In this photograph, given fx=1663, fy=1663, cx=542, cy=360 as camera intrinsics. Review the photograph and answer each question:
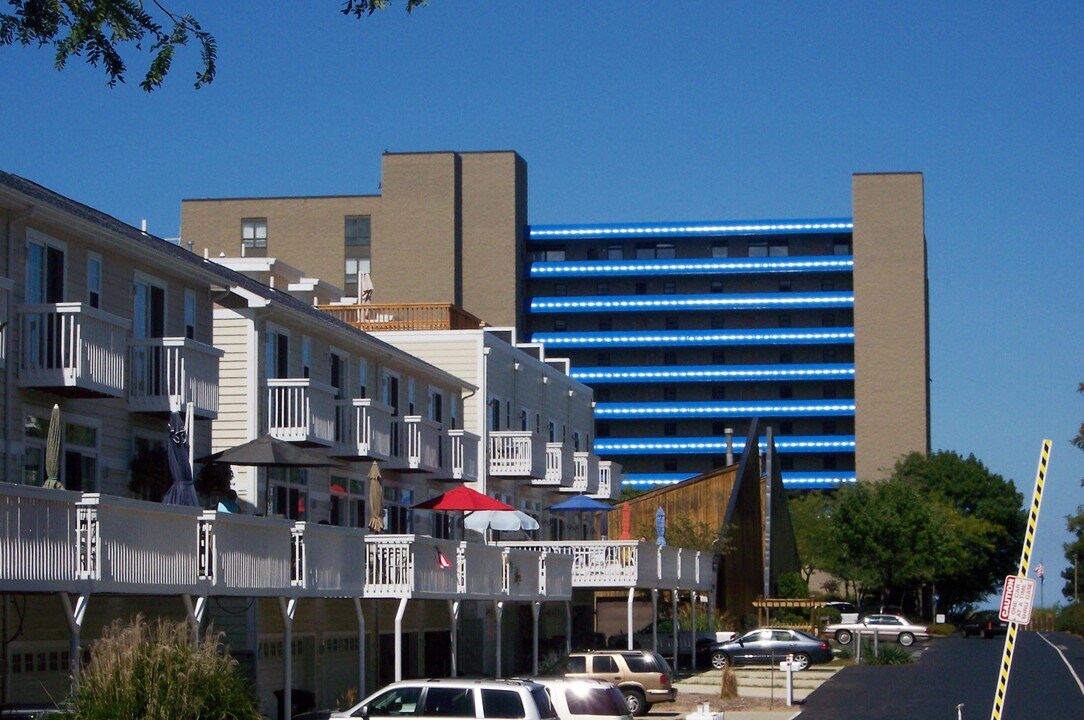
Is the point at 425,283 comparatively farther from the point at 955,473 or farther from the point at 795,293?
the point at 955,473

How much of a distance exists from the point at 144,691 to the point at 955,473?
107 metres

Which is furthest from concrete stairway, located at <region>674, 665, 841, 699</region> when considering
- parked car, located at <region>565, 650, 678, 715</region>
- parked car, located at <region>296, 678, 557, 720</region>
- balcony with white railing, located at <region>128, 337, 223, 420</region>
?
parked car, located at <region>296, 678, 557, 720</region>

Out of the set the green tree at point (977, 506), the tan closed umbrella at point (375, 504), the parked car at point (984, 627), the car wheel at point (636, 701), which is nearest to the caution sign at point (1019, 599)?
the tan closed umbrella at point (375, 504)

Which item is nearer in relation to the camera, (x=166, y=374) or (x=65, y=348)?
(x=65, y=348)

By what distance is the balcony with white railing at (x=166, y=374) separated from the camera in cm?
2761

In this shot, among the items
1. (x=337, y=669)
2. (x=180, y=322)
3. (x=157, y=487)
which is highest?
(x=180, y=322)

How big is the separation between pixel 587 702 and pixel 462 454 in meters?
18.1

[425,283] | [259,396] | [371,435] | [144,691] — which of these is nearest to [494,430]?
[371,435]

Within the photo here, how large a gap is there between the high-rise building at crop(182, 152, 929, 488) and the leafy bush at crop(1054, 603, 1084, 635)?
20196mm

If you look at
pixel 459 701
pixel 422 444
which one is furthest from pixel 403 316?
pixel 459 701

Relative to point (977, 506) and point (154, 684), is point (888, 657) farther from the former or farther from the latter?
point (977, 506)

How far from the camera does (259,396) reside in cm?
3338

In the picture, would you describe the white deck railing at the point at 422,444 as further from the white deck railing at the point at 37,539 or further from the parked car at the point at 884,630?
the parked car at the point at 884,630

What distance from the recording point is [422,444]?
41.5 metres
